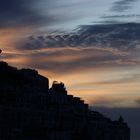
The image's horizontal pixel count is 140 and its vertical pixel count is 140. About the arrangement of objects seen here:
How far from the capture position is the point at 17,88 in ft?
A: 475

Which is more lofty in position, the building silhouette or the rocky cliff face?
the rocky cliff face

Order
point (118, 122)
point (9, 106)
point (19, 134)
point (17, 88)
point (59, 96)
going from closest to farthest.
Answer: point (19, 134), point (9, 106), point (17, 88), point (59, 96), point (118, 122)

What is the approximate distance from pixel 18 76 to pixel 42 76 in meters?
15.2

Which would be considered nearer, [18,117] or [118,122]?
[18,117]

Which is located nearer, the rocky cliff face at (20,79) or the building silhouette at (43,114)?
the building silhouette at (43,114)

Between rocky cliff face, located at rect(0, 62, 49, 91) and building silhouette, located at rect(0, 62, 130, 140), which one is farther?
rocky cliff face, located at rect(0, 62, 49, 91)

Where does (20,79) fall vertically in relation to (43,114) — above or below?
above

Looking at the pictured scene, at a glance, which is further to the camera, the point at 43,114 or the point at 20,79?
the point at 20,79

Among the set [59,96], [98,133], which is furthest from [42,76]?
[98,133]

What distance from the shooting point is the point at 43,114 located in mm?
145000

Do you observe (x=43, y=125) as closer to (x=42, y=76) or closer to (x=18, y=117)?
(x=18, y=117)

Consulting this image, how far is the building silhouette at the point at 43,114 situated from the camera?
133 meters

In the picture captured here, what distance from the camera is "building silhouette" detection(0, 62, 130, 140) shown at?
13262cm

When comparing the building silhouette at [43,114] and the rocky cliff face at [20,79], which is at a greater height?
the rocky cliff face at [20,79]
